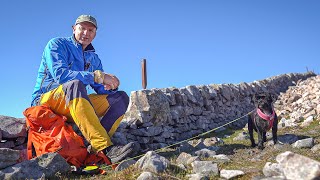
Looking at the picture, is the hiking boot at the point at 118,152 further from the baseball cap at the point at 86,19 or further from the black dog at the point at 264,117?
the black dog at the point at 264,117

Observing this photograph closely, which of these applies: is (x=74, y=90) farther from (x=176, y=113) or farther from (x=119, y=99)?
(x=176, y=113)

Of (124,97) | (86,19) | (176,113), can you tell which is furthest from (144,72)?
(86,19)

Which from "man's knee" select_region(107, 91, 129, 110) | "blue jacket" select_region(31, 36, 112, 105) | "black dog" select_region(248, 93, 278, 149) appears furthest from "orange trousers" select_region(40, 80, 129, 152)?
"black dog" select_region(248, 93, 278, 149)

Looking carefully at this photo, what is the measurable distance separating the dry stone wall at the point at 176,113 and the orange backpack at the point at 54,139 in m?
1.47

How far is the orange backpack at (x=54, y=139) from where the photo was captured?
13.8 feet

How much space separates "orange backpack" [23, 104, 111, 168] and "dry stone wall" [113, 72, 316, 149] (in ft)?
4.81

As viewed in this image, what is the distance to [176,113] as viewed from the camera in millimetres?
8188

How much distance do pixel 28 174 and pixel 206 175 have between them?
1.97 metres

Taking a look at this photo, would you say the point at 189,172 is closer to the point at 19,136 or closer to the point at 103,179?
the point at 103,179

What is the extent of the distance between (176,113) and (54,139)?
4298mm

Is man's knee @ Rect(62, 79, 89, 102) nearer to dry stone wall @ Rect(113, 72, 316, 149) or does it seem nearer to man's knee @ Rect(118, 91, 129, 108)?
man's knee @ Rect(118, 91, 129, 108)

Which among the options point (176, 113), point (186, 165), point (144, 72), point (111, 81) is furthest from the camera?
point (144, 72)

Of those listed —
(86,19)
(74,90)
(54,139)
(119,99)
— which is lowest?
(54,139)

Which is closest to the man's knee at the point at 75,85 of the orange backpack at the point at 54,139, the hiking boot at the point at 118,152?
the orange backpack at the point at 54,139
